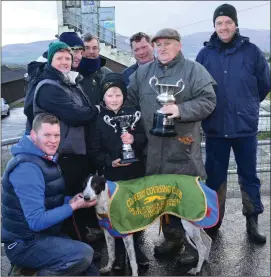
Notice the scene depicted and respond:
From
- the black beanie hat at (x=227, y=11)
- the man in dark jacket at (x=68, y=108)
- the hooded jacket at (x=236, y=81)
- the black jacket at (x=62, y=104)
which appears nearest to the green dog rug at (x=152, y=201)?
the man in dark jacket at (x=68, y=108)

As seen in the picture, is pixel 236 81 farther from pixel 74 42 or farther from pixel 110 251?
pixel 110 251

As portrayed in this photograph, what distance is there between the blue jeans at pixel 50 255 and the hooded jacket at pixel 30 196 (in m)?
0.07

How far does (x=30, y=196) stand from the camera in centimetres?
300

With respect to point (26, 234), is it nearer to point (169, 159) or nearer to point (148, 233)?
point (169, 159)

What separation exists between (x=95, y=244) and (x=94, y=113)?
1.52 meters

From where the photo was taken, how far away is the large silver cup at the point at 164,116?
3600mm

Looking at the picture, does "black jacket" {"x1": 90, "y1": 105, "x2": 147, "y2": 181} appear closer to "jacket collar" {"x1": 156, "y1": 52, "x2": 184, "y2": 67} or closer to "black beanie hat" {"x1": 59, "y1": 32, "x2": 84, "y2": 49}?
"jacket collar" {"x1": 156, "y1": 52, "x2": 184, "y2": 67}

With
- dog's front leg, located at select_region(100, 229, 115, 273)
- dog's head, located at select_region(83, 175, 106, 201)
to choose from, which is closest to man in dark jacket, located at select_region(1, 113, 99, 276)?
dog's head, located at select_region(83, 175, 106, 201)

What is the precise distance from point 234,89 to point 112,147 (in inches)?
52.9

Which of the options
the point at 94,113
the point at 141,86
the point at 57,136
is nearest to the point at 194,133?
the point at 141,86

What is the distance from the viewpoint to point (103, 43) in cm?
1343

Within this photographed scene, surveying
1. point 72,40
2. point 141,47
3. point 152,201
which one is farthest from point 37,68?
point 152,201

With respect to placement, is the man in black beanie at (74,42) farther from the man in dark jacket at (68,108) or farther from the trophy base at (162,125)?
the trophy base at (162,125)

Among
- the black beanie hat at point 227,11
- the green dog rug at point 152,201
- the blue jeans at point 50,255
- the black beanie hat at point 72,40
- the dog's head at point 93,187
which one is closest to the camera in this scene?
the blue jeans at point 50,255
